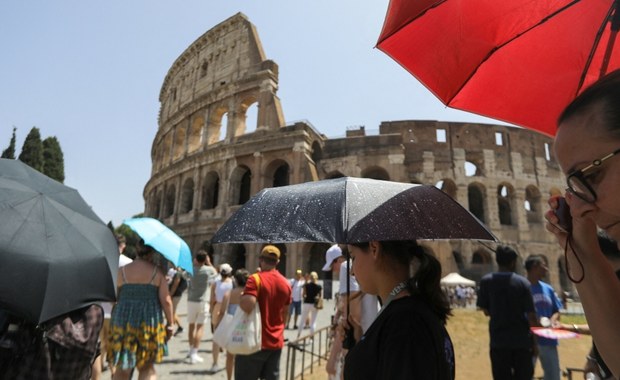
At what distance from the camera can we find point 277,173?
75.7 feet

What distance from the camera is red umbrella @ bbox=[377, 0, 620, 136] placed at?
2.02 meters

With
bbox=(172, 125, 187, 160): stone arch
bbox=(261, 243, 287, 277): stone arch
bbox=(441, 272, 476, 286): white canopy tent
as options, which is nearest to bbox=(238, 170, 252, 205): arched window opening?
bbox=(261, 243, 287, 277): stone arch

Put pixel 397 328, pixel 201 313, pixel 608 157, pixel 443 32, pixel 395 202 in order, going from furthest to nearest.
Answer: pixel 201 313 < pixel 443 32 < pixel 395 202 < pixel 397 328 < pixel 608 157

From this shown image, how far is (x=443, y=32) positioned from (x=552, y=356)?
13.8 feet

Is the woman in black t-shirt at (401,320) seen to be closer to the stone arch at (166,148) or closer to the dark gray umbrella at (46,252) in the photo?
the dark gray umbrella at (46,252)

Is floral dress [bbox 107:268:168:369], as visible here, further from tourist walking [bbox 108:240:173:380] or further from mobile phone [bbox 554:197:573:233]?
mobile phone [bbox 554:197:573:233]

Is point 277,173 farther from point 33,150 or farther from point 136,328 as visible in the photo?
point 33,150

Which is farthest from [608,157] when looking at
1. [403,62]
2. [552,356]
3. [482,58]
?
[552,356]

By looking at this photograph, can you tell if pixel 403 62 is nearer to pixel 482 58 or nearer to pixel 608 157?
pixel 482 58

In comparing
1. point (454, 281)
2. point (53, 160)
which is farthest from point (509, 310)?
point (53, 160)

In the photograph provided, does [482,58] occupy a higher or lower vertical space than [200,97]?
lower

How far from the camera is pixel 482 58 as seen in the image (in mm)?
2209

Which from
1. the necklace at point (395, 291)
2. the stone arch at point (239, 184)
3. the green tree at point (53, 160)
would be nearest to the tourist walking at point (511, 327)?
the necklace at point (395, 291)

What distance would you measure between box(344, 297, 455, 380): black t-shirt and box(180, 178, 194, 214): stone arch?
79.4 ft
